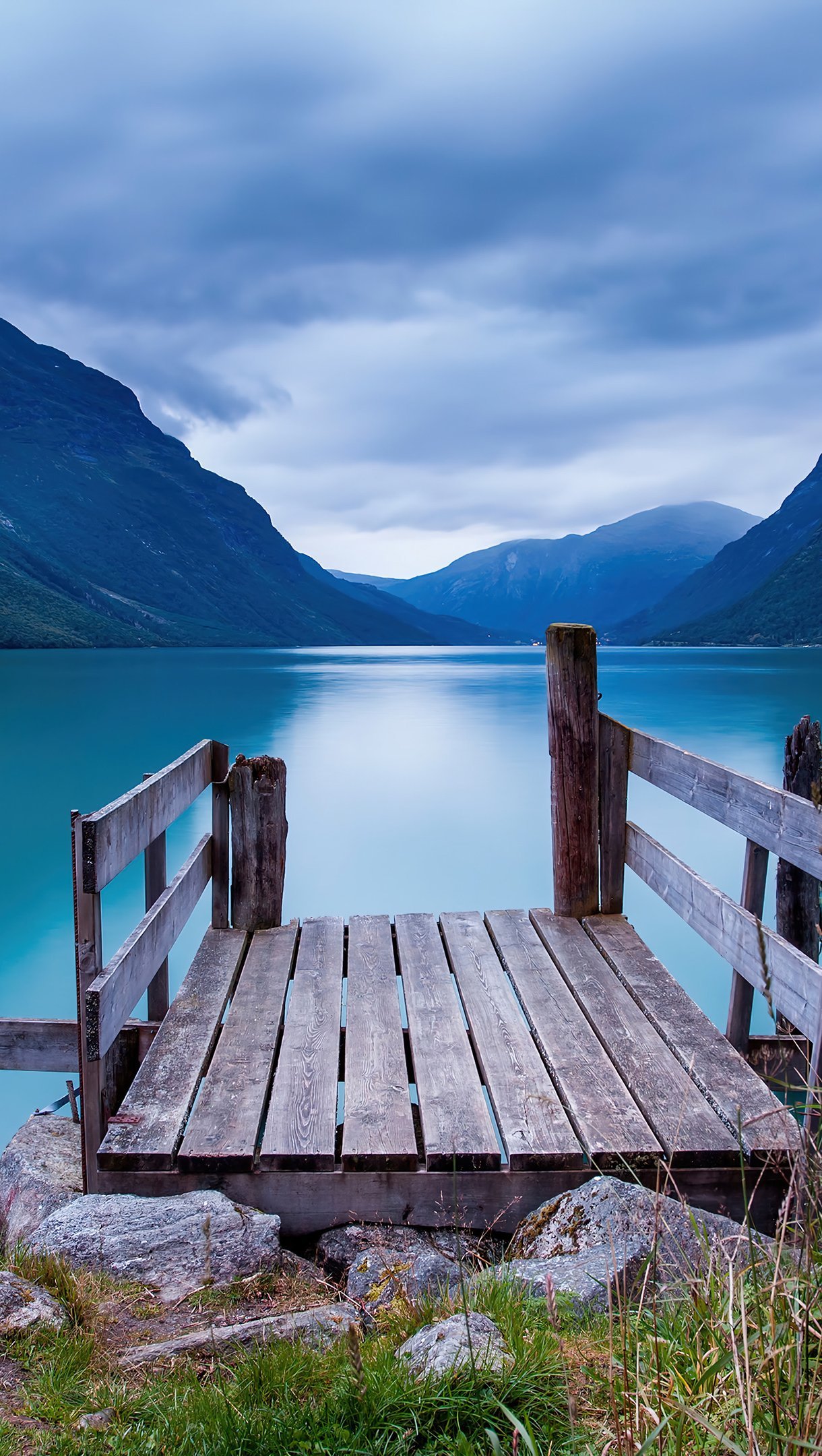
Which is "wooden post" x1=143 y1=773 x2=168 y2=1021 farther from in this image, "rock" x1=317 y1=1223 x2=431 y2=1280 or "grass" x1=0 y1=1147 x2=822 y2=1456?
"grass" x1=0 y1=1147 x2=822 y2=1456

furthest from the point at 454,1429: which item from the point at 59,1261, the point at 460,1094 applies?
the point at 460,1094

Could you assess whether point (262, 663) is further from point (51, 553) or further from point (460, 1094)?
point (51, 553)

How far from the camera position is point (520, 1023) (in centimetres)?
384

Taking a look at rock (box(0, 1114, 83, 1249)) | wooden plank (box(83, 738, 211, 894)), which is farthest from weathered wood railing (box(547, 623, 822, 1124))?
rock (box(0, 1114, 83, 1249))

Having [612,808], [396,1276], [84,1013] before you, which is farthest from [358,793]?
[396,1276]

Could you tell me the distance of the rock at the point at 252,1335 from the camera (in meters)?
2.14

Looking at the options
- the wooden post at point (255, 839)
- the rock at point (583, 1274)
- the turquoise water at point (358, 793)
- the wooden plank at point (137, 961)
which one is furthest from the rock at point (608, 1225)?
the turquoise water at point (358, 793)

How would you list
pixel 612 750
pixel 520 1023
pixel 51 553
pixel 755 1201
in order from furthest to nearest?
pixel 51 553
pixel 612 750
pixel 520 1023
pixel 755 1201

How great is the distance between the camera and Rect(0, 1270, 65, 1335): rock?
87.6 inches

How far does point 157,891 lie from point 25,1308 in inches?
88.8

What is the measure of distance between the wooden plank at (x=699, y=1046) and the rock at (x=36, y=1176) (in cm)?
218

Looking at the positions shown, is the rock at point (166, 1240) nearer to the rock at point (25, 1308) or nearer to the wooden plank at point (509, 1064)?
the rock at point (25, 1308)

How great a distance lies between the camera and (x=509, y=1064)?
3477mm

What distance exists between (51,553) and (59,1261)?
575 ft
